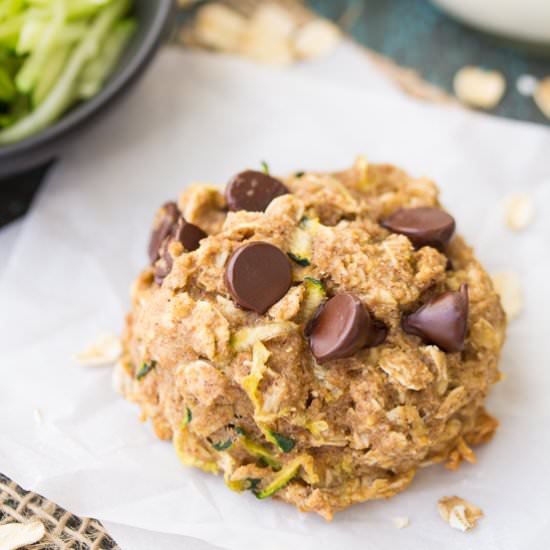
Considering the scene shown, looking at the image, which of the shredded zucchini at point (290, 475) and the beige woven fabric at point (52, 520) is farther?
the beige woven fabric at point (52, 520)

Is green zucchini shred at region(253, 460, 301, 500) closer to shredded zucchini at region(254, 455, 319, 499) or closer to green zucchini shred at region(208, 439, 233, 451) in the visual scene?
shredded zucchini at region(254, 455, 319, 499)

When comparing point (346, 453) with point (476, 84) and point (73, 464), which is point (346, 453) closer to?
point (73, 464)

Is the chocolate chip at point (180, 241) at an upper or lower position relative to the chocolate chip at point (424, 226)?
upper

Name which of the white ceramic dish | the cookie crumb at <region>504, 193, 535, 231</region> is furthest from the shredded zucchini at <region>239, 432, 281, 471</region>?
the white ceramic dish

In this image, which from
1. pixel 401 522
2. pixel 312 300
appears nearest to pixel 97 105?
pixel 312 300

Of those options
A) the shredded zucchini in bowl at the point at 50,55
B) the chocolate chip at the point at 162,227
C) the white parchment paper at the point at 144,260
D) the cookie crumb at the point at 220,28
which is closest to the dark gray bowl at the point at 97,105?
the shredded zucchini in bowl at the point at 50,55

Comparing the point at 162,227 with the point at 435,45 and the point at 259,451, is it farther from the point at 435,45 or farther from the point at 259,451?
the point at 435,45

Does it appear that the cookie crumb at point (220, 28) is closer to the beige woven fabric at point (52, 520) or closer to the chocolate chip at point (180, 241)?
the chocolate chip at point (180, 241)
